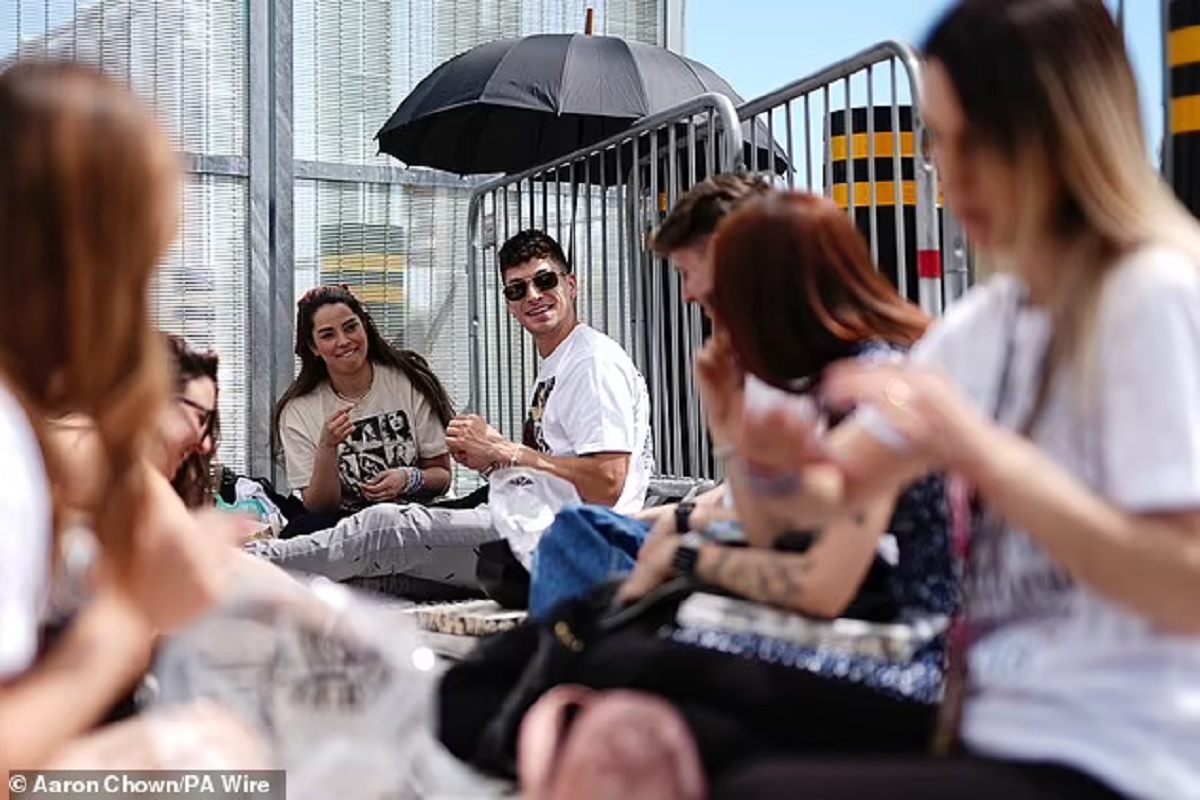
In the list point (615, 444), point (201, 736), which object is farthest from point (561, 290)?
point (201, 736)

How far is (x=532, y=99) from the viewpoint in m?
6.32

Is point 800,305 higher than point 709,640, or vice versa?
point 800,305

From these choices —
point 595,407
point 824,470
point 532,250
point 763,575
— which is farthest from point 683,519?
point 532,250

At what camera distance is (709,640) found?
217 cm

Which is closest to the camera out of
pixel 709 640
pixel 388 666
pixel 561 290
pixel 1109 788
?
pixel 1109 788

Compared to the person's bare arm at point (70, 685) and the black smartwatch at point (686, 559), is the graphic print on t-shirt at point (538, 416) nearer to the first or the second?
the black smartwatch at point (686, 559)

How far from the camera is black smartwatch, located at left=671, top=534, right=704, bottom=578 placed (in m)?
2.37

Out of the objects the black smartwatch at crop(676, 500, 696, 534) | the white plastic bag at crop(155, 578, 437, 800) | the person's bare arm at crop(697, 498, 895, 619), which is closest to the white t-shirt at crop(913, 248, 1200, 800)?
the person's bare arm at crop(697, 498, 895, 619)

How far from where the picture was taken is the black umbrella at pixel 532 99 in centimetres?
634

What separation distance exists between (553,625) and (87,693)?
0.95 meters

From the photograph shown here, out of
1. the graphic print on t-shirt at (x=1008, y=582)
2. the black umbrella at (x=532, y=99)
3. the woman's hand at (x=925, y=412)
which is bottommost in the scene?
the graphic print on t-shirt at (x=1008, y=582)

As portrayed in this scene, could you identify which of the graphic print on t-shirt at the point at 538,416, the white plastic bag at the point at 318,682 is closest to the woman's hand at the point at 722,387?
the white plastic bag at the point at 318,682

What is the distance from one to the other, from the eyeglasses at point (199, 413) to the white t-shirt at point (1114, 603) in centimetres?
191

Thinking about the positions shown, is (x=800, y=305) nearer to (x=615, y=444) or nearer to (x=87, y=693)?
(x=87, y=693)
